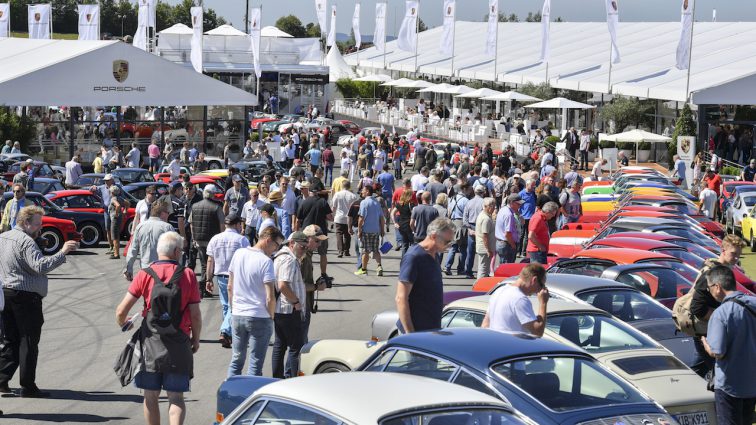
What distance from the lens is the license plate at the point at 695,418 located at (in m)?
8.50

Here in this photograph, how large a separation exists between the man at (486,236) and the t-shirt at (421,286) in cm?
784

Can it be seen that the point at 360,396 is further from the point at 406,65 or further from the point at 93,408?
the point at 406,65

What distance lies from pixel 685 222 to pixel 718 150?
2360cm

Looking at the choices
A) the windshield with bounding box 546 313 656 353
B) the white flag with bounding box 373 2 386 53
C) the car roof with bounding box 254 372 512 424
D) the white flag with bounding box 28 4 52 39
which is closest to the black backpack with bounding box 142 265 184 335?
the car roof with bounding box 254 372 512 424

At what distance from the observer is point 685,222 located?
61.8 feet

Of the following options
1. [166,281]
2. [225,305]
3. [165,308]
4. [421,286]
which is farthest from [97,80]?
[165,308]

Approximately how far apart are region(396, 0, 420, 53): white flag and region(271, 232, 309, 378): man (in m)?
53.8

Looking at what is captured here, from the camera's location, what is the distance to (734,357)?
8.07m

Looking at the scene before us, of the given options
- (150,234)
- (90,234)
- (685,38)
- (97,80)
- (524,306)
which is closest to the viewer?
(524,306)

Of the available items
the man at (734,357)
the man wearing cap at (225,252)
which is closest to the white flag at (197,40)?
the man wearing cap at (225,252)

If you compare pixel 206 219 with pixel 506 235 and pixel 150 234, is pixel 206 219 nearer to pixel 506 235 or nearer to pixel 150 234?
pixel 150 234

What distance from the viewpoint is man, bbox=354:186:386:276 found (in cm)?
1903

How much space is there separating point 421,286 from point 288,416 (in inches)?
156

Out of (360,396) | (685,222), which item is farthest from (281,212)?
(360,396)
